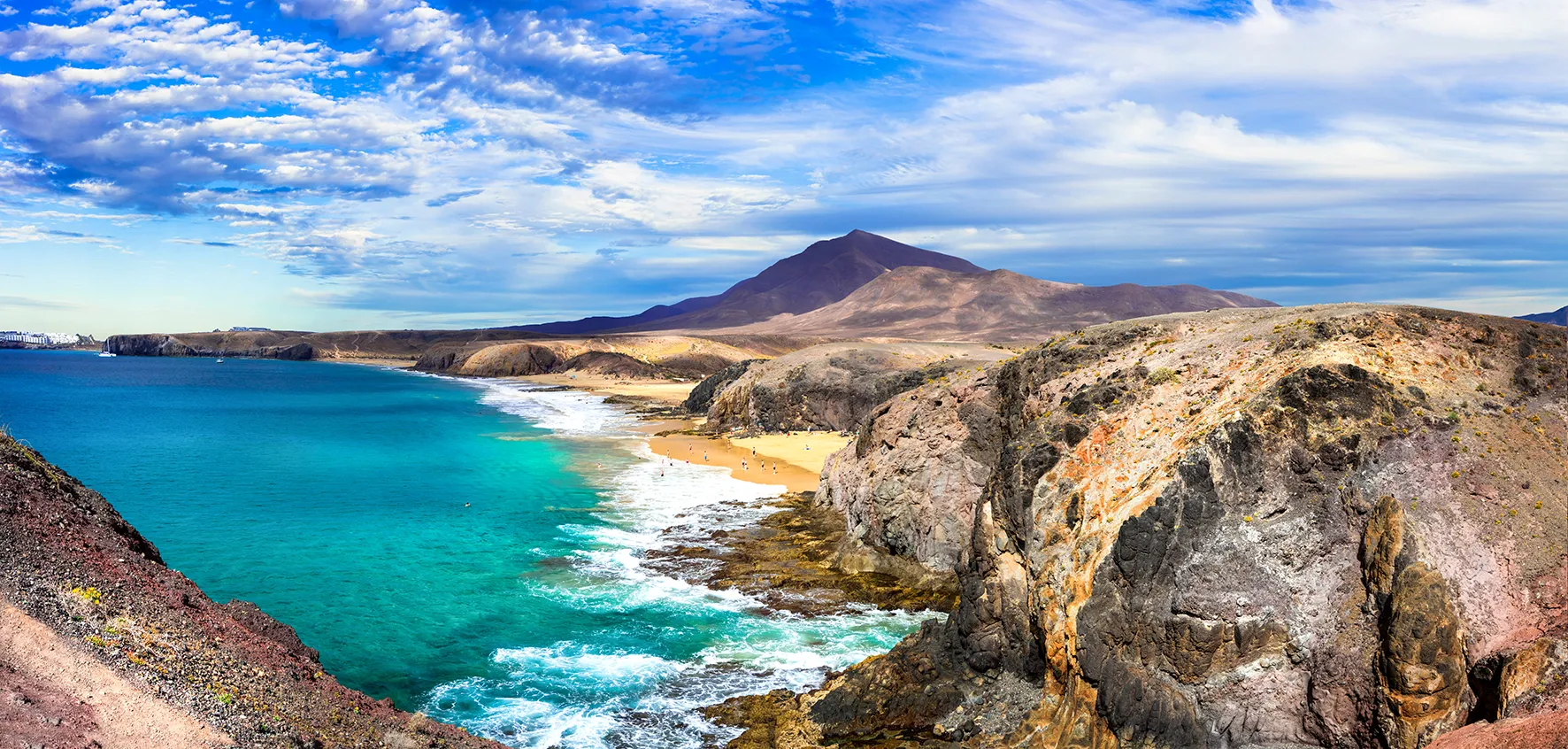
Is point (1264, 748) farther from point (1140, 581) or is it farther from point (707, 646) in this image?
point (707, 646)

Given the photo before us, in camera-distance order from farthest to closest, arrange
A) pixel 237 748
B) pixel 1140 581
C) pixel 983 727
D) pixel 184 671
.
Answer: pixel 983 727 → pixel 1140 581 → pixel 184 671 → pixel 237 748

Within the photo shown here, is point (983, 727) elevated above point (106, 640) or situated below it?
below

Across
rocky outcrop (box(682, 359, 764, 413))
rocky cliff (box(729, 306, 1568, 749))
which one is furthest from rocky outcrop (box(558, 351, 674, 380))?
rocky cliff (box(729, 306, 1568, 749))

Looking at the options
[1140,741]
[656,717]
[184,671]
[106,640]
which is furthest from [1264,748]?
[106,640]

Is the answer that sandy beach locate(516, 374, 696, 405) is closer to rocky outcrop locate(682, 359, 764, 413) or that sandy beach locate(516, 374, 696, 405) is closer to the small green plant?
rocky outcrop locate(682, 359, 764, 413)

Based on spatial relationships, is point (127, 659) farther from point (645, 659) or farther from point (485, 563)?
point (485, 563)

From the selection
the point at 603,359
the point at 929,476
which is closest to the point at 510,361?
the point at 603,359

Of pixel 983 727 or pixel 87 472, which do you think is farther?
pixel 87 472
